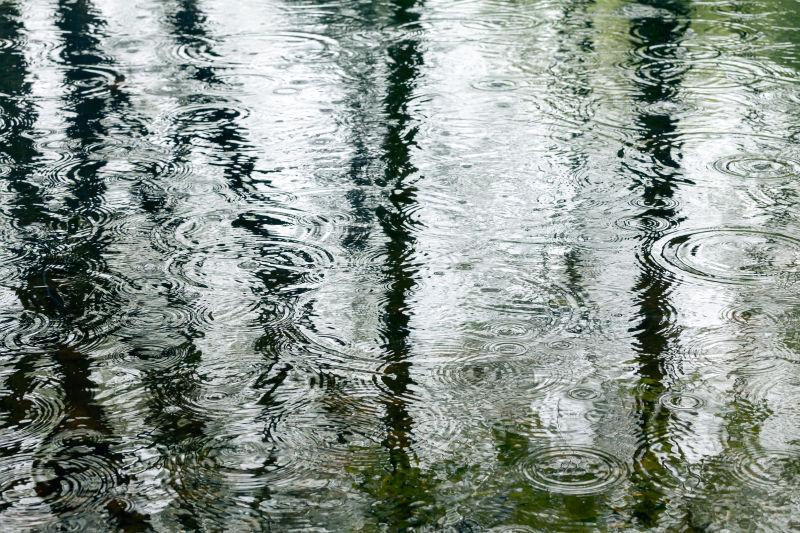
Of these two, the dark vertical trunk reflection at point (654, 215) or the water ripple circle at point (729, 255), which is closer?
the dark vertical trunk reflection at point (654, 215)

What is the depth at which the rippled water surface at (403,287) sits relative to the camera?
9.24 feet

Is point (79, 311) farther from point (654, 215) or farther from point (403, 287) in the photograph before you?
point (654, 215)

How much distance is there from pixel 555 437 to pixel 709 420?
1.63ft

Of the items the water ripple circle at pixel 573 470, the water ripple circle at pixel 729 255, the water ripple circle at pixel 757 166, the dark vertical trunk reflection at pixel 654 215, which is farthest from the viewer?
the water ripple circle at pixel 757 166

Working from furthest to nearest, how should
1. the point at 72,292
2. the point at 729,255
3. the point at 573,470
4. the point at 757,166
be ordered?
the point at 757,166 → the point at 729,255 → the point at 72,292 → the point at 573,470

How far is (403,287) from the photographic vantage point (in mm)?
4000

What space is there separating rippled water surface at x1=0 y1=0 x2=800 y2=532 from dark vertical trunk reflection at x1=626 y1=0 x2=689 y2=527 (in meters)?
0.02

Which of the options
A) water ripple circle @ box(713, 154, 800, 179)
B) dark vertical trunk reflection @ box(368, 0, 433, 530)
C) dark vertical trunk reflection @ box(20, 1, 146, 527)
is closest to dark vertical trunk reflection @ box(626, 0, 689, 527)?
water ripple circle @ box(713, 154, 800, 179)

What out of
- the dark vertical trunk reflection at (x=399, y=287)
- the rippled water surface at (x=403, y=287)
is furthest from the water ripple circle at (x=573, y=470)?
the dark vertical trunk reflection at (x=399, y=287)

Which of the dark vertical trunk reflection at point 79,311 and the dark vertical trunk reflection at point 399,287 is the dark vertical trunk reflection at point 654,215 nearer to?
the dark vertical trunk reflection at point 399,287

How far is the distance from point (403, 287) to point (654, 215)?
1.36m

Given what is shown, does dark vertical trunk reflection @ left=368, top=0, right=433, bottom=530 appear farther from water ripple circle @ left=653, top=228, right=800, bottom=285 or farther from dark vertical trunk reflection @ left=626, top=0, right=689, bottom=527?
water ripple circle @ left=653, top=228, right=800, bottom=285

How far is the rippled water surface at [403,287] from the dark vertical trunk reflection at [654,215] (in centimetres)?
2

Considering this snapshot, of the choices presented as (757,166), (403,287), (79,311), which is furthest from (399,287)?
(757,166)
